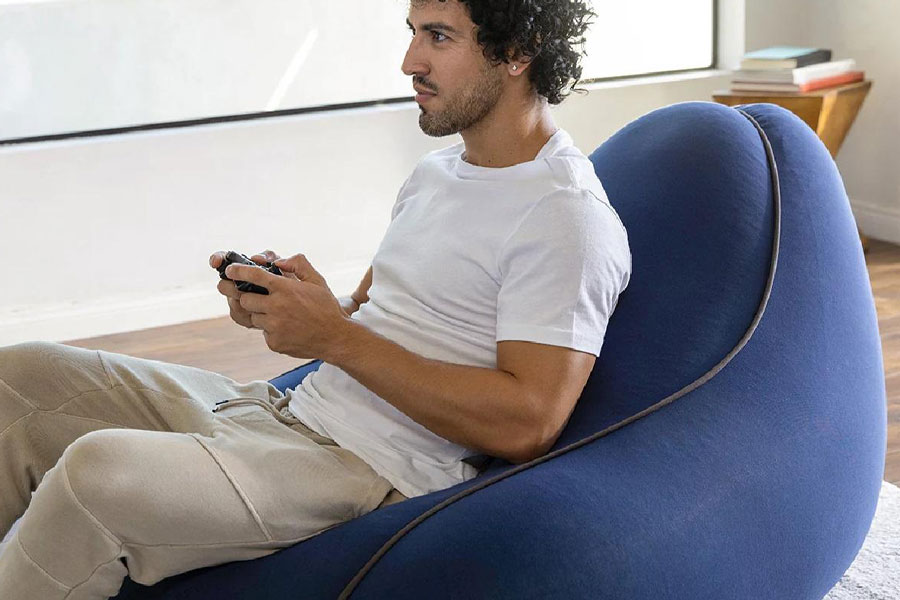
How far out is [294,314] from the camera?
4.86 ft

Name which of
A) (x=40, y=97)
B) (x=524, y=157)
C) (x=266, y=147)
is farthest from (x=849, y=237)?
(x=40, y=97)

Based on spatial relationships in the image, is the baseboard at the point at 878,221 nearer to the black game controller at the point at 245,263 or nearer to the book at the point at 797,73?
the book at the point at 797,73

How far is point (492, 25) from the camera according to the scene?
162 centimetres

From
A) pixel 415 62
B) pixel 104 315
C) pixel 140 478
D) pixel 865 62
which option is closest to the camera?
pixel 140 478

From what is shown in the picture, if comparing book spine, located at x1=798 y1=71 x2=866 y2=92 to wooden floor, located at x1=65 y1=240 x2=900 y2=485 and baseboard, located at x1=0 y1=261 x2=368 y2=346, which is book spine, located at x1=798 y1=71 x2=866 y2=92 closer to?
wooden floor, located at x1=65 y1=240 x2=900 y2=485

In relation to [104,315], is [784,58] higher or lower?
higher

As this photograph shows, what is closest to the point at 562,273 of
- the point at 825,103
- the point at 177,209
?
the point at 177,209

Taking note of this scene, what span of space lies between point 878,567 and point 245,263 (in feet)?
3.72

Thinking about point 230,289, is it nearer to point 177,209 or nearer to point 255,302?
point 255,302

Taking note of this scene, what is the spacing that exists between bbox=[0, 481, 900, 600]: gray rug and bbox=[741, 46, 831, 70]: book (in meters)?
1.92

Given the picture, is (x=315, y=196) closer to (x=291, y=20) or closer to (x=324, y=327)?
(x=291, y=20)

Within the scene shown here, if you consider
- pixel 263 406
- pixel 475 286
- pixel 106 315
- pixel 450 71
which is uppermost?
pixel 450 71

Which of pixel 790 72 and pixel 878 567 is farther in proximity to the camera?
pixel 790 72

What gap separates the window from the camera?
345 cm
